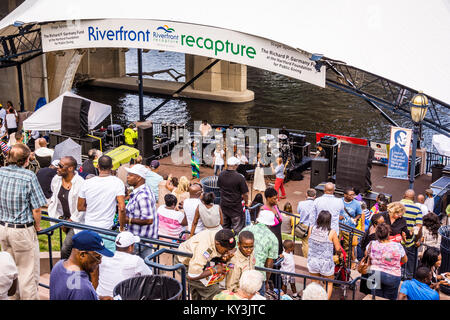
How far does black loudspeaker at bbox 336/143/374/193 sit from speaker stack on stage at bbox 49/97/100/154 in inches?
302

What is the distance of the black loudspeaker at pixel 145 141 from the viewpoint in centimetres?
1758

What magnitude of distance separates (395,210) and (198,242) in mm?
3687

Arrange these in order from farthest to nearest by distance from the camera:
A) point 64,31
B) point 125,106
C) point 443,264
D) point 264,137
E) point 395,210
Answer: point 125,106 < point 264,137 < point 64,31 < point 443,264 < point 395,210

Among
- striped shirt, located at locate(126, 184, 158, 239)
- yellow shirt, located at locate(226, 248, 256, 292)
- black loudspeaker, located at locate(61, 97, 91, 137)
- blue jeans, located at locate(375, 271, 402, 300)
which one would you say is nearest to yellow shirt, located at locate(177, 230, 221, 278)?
yellow shirt, located at locate(226, 248, 256, 292)

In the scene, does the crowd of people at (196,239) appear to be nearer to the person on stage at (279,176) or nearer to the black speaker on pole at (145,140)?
the person on stage at (279,176)

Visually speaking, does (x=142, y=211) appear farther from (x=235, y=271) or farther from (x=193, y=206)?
(x=235, y=271)

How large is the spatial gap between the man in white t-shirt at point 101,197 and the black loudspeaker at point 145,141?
1056 centimetres

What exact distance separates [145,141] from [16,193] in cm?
1190

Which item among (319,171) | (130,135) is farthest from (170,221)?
(130,135)

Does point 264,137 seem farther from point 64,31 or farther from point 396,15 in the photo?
point 64,31

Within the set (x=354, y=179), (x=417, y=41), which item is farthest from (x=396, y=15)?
(x=354, y=179)

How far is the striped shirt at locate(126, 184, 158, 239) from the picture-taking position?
697 centimetres

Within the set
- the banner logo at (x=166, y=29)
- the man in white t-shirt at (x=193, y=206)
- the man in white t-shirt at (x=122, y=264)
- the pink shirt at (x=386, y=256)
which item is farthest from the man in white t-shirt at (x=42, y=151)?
the pink shirt at (x=386, y=256)
